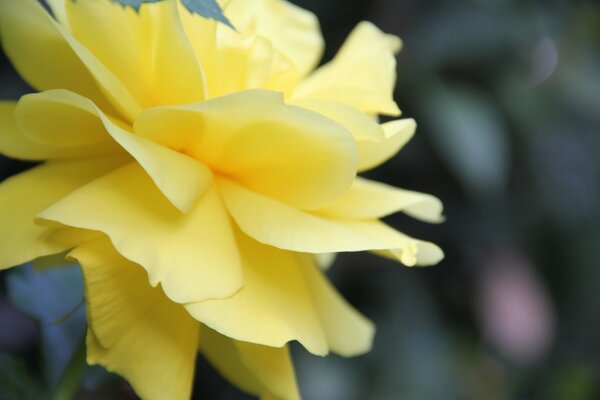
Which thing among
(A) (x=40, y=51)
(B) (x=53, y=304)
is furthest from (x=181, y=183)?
(B) (x=53, y=304)

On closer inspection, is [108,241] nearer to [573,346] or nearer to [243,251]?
[243,251]

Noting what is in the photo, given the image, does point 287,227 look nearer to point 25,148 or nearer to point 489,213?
point 25,148

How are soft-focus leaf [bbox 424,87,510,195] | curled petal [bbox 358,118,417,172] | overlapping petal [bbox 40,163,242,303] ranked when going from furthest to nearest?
soft-focus leaf [bbox 424,87,510,195] → curled petal [bbox 358,118,417,172] → overlapping petal [bbox 40,163,242,303]

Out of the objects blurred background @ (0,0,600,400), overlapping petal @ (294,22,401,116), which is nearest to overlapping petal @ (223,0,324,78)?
overlapping petal @ (294,22,401,116)

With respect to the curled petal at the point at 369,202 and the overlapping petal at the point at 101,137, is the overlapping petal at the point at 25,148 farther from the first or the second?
the curled petal at the point at 369,202

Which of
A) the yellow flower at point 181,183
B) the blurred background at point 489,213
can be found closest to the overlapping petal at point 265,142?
the yellow flower at point 181,183

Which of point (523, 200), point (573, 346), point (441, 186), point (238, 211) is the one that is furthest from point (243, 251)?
point (573, 346)

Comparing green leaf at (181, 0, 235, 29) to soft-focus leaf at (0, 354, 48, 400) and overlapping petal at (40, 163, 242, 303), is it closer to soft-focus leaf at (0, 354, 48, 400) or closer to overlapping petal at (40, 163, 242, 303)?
overlapping petal at (40, 163, 242, 303)

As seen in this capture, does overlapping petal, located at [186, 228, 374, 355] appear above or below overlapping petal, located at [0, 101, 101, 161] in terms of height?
below
